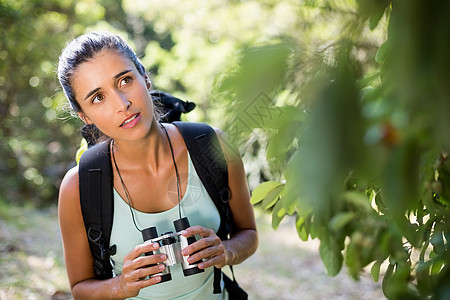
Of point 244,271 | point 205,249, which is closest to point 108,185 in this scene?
point 205,249

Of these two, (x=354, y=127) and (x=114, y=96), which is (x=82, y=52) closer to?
(x=114, y=96)

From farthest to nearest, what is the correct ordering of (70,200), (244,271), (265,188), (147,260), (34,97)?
(34,97), (244,271), (70,200), (147,260), (265,188)

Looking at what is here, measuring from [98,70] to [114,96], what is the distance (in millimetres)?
130

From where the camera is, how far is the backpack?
1.95 metres

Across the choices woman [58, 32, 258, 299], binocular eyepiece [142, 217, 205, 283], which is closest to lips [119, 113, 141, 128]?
woman [58, 32, 258, 299]

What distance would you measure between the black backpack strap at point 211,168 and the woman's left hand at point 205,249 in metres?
0.23

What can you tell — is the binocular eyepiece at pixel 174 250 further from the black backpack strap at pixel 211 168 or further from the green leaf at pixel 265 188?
the green leaf at pixel 265 188

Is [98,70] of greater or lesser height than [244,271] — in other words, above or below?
above

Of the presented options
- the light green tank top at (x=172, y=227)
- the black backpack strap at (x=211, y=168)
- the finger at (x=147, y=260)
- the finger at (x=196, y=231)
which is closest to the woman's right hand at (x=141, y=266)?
the finger at (x=147, y=260)

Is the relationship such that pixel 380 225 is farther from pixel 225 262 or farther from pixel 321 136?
pixel 225 262

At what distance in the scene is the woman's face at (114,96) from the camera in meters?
1.82

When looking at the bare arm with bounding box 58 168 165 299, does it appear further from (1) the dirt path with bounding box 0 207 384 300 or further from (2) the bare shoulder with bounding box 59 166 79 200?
(1) the dirt path with bounding box 0 207 384 300

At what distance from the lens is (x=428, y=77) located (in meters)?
0.42

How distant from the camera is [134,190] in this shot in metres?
2.08
